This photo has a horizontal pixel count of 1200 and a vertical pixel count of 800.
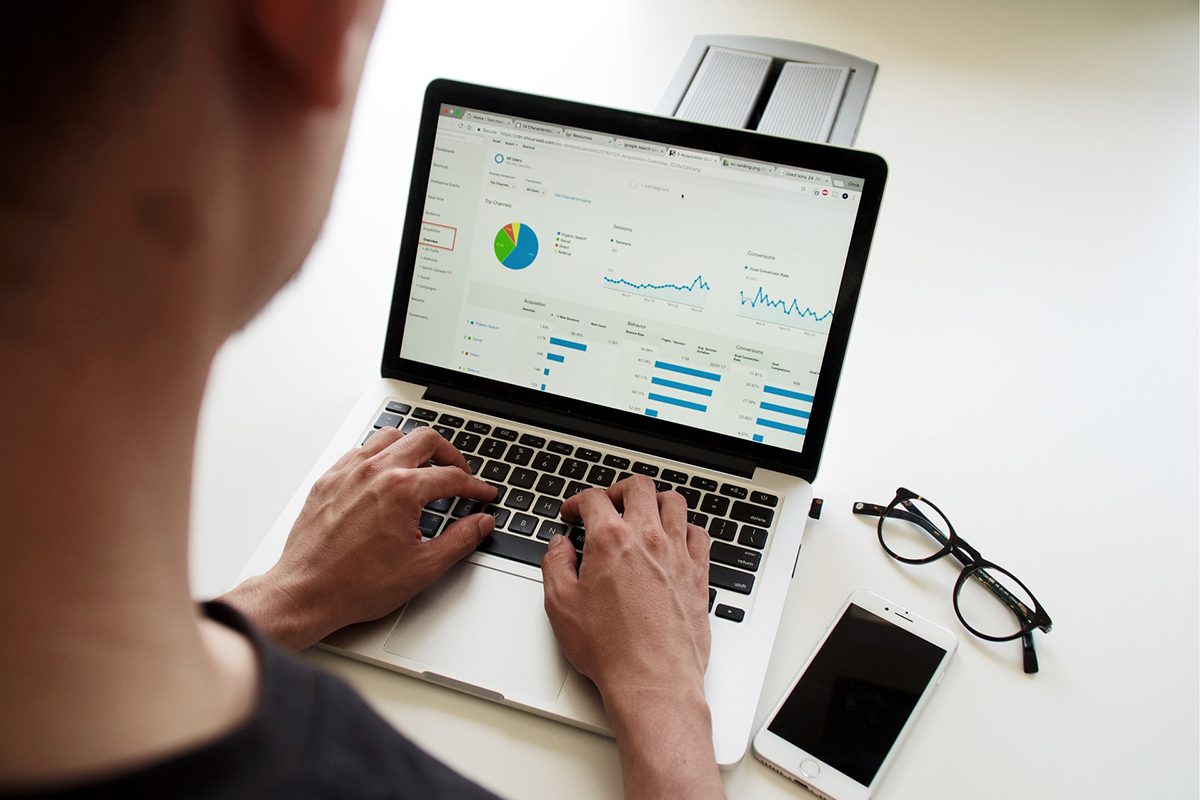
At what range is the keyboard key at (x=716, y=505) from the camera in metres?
0.85

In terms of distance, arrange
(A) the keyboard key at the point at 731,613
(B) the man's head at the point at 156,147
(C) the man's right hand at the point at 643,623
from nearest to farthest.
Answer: (B) the man's head at the point at 156,147
(C) the man's right hand at the point at 643,623
(A) the keyboard key at the point at 731,613

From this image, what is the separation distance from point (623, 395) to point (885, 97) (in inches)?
34.1

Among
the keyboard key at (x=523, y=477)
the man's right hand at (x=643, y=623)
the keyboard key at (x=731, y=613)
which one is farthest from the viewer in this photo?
the keyboard key at (x=523, y=477)

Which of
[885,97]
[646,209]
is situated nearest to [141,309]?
[646,209]

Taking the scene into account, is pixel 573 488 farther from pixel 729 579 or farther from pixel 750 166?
pixel 750 166

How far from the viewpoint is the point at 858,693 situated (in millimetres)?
736

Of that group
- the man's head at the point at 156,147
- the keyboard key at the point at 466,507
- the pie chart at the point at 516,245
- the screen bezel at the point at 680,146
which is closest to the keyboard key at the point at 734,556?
the screen bezel at the point at 680,146

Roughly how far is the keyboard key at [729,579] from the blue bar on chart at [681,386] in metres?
0.17

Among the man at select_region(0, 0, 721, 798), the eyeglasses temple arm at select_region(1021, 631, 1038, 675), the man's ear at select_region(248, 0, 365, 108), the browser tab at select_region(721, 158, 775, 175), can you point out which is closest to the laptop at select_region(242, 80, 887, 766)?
the browser tab at select_region(721, 158, 775, 175)

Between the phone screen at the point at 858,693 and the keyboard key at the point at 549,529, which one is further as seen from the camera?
the keyboard key at the point at 549,529

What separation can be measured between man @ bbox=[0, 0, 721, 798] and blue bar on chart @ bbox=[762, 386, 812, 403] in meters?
0.52

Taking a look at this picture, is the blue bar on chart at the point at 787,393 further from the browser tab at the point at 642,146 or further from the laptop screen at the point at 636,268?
the browser tab at the point at 642,146

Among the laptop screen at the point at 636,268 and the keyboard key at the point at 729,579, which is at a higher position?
the laptop screen at the point at 636,268

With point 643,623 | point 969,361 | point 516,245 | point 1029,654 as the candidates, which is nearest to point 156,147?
point 643,623
